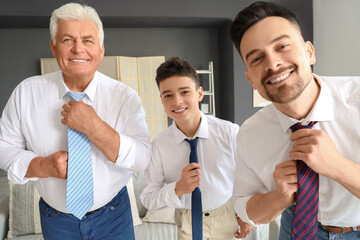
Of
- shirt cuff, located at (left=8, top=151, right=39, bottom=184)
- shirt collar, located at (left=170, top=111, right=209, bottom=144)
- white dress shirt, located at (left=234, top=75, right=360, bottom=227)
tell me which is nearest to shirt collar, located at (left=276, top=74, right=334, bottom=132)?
white dress shirt, located at (left=234, top=75, right=360, bottom=227)

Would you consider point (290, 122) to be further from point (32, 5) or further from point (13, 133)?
point (32, 5)

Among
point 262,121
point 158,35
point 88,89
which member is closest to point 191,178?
point 262,121

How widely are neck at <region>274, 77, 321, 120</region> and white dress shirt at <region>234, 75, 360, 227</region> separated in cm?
3

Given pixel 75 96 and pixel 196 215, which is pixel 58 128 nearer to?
pixel 75 96

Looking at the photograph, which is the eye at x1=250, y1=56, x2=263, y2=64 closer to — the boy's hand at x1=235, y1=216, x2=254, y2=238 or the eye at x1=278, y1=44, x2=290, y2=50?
the eye at x1=278, y1=44, x2=290, y2=50

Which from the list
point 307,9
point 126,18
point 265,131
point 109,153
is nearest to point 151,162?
point 109,153

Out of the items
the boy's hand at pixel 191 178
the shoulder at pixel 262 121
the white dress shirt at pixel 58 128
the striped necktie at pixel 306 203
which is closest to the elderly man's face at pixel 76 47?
the white dress shirt at pixel 58 128

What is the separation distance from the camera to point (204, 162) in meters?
1.50

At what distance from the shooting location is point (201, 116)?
153 cm

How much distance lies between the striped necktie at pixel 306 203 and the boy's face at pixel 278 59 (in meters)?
0.25

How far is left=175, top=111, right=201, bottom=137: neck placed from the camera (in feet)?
4.96

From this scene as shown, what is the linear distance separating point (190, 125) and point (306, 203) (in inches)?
29.8

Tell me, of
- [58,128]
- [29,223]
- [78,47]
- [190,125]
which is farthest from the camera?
[29,223]

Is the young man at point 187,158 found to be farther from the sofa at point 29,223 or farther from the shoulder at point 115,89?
the sofa at point 29,223
